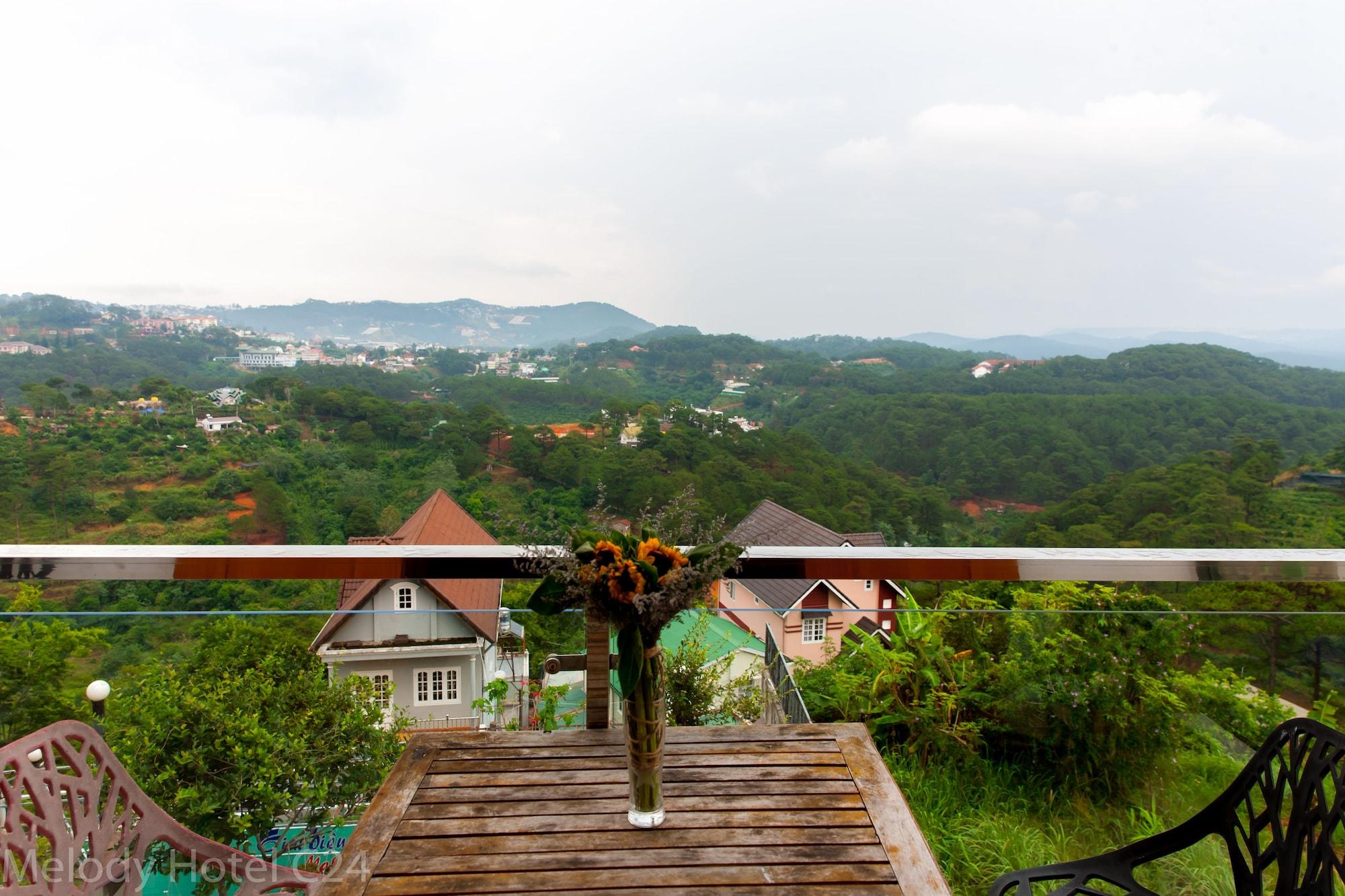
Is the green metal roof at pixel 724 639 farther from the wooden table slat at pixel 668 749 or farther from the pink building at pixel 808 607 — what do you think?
the wooden table slat at pixel 668 749

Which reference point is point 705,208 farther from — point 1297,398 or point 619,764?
point 619,764

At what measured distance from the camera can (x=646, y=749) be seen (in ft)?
3.67

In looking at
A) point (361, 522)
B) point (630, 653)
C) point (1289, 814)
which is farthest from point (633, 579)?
point (361, 522)

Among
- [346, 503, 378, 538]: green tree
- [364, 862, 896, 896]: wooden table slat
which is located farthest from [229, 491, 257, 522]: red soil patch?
[364, 862, 896, 896]: wooden table slat

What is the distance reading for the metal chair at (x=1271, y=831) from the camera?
1.07m

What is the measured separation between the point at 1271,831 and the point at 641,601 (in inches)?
44.3

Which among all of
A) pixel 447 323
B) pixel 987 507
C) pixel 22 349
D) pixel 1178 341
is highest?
pixel 447 323

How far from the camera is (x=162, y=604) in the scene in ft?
5.42

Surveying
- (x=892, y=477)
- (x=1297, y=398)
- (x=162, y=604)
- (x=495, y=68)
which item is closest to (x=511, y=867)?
(x=162, y=604)

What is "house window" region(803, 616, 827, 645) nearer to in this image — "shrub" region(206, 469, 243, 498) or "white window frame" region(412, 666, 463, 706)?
"white window frame" region(412, 666, 463, 706)

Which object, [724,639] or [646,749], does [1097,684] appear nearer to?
[724,639]

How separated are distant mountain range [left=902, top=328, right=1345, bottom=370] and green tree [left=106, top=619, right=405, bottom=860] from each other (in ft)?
120

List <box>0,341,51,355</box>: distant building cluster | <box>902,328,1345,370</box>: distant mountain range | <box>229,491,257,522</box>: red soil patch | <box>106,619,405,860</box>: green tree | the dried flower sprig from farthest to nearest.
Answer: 1. <box>902,328,1345,370</box>: distant mountain range
2. <box>0,341,51,355</box>: distant building cluster
3. <box>229,491,257,522</box>: red soil patch
4. <box>106,619,405,860</box>: green tree
5. the dried flower sprig

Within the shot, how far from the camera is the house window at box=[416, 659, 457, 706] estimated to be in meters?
1.70
